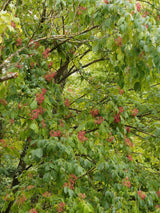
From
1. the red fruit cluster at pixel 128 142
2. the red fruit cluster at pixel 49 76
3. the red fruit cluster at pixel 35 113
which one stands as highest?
the red fruit cluster at pixel 49 76

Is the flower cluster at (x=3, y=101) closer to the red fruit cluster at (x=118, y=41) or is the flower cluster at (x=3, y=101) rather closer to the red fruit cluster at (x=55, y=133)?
the red fruit cluster at (x=55, y=133)

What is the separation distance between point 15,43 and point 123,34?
5.71ft

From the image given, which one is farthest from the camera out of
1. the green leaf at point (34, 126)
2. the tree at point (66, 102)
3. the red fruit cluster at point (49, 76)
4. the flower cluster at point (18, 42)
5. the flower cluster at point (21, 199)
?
the red fruit cluster at point (49, 76)

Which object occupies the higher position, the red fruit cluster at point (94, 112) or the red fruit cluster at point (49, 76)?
the red fruit cluster at point (49, 76)

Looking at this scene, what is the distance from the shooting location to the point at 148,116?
5105 mm

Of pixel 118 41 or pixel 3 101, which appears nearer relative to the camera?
pixel 118 41

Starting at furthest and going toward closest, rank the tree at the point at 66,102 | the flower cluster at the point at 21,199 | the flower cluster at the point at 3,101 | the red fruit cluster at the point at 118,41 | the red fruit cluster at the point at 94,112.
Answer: the red fruit cluster at the point at 94,112
the flower cluster at the point at 3,101
the flower cluster at the point at 21,199
the red fruit cluster at the point at 118,41
the tree at the point at 66,102

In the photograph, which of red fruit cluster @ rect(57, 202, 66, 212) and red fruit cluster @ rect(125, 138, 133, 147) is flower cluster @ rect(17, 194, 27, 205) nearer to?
red fruit cluster @ rect(57, 202, 66, 212)

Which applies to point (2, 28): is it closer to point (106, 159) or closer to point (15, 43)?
point (15, 43)

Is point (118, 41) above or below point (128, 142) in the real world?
above

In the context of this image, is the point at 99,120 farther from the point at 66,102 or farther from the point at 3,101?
the point at 3,101

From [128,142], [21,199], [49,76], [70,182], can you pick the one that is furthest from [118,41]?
[21,199]

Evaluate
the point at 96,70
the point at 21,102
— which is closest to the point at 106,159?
the point at 21,102

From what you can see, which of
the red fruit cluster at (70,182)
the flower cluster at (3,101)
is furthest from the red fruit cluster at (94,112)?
the flower cluster at (3,101)
